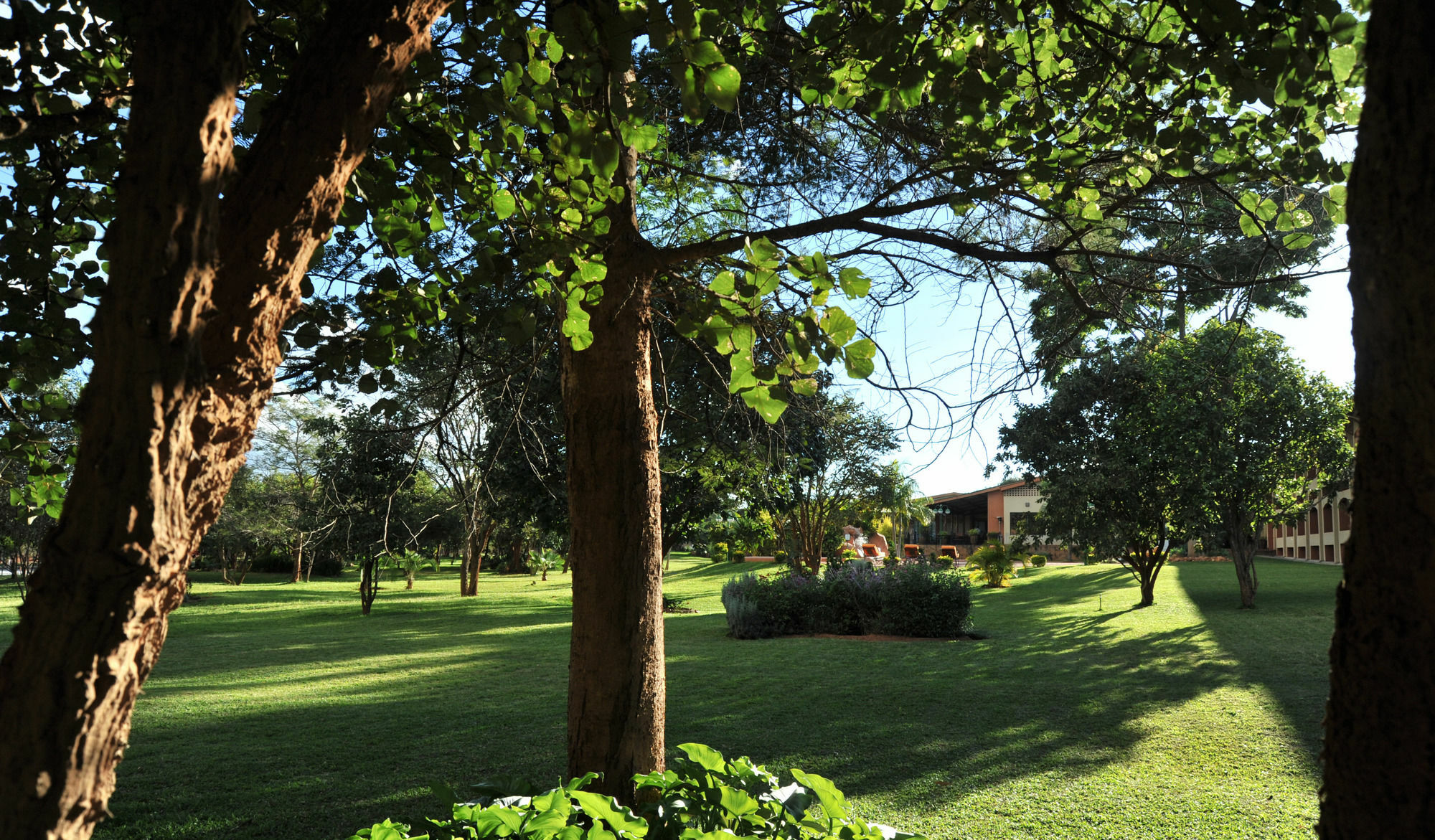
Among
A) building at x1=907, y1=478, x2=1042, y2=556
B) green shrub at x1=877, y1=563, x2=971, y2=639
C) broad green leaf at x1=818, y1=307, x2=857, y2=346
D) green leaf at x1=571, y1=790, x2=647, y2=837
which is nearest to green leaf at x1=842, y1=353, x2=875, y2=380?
broad green leaf at x1=818, y1=307, x2=857, y2=346

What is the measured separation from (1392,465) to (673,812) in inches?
86.4

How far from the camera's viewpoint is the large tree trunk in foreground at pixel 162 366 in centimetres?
121

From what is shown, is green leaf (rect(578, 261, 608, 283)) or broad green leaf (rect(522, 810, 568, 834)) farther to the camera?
green leaf (rect(578, 261, 608, 283))

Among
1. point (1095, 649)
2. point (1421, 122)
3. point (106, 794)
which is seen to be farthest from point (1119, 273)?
point (1095, 649)

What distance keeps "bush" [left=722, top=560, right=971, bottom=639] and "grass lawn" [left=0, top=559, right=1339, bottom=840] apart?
0.79 m

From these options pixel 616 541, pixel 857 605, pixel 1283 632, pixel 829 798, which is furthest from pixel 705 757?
pixel 1283 632

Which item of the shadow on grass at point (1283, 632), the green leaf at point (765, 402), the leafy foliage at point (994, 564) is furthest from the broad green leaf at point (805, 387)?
the leafy foliage at point (994, 564)

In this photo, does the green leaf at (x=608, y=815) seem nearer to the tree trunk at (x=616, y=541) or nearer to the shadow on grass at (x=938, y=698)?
the tree trunk at (x=616, y=541)

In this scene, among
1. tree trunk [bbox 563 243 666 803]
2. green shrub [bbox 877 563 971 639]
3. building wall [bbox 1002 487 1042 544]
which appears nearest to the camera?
tree trunk [bbox 563 243 666 803]

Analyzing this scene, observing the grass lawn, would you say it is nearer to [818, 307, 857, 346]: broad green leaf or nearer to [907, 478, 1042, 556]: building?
[818, 307, 857, 346]: broad green leaf

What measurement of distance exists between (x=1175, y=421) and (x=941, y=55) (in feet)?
55.3

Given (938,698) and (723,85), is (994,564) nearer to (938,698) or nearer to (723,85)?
(938,698)

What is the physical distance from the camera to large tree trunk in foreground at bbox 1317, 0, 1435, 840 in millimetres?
1249

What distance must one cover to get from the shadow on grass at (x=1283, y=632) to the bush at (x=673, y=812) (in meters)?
2.01
